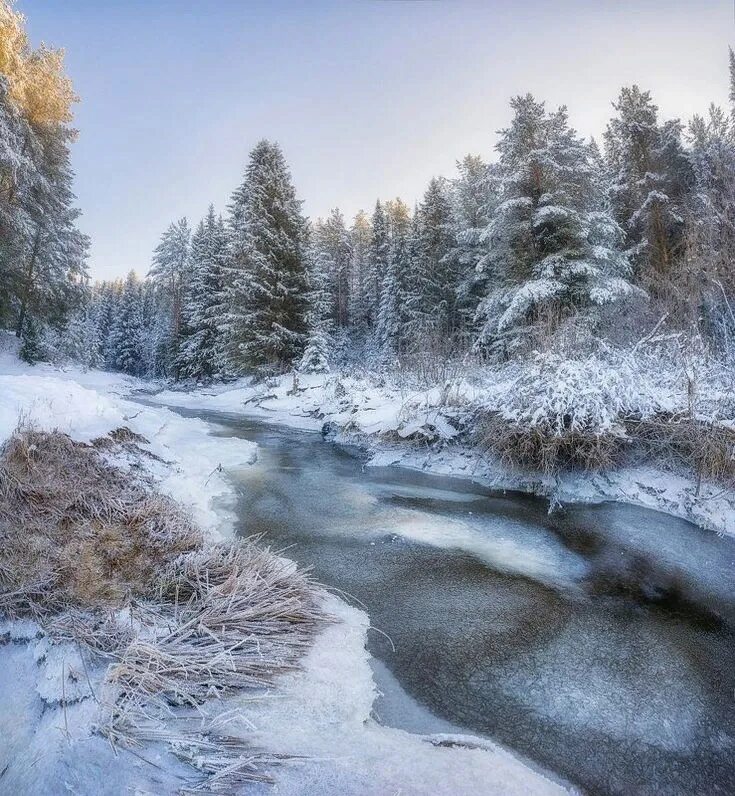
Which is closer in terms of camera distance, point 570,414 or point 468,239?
point 570,414

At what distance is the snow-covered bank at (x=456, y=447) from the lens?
6184 mm

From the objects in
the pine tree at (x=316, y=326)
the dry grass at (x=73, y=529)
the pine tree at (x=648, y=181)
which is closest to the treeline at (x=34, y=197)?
the pine tree at (x=316, y=326)

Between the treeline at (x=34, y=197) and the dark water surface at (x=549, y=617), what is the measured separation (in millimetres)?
13913

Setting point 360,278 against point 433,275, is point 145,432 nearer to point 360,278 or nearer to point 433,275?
point 433,275

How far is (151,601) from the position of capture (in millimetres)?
2846

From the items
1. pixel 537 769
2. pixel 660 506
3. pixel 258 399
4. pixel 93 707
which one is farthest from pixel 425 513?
pixel 258 399

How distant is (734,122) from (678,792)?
76.8 feet

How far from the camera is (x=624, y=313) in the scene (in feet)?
43.4

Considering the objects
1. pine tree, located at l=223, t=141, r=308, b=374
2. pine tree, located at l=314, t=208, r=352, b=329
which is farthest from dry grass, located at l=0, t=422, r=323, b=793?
pine tree, located at l=314, t=208, r=352, b=329

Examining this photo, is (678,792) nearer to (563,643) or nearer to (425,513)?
(563,643)

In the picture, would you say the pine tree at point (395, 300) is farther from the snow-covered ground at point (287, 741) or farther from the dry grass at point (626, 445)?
the snow-covered ground at point (287, 741)

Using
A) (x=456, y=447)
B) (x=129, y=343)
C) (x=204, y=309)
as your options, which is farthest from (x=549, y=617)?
(x=129, y=343)

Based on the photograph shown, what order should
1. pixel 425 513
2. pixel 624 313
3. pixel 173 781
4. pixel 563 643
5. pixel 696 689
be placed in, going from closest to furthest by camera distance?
pixel 173 781 → pixel 696 689 → pixel 563 643 → pixel 425 513 → pixel 624 313

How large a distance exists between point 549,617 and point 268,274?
19771 millimetres
